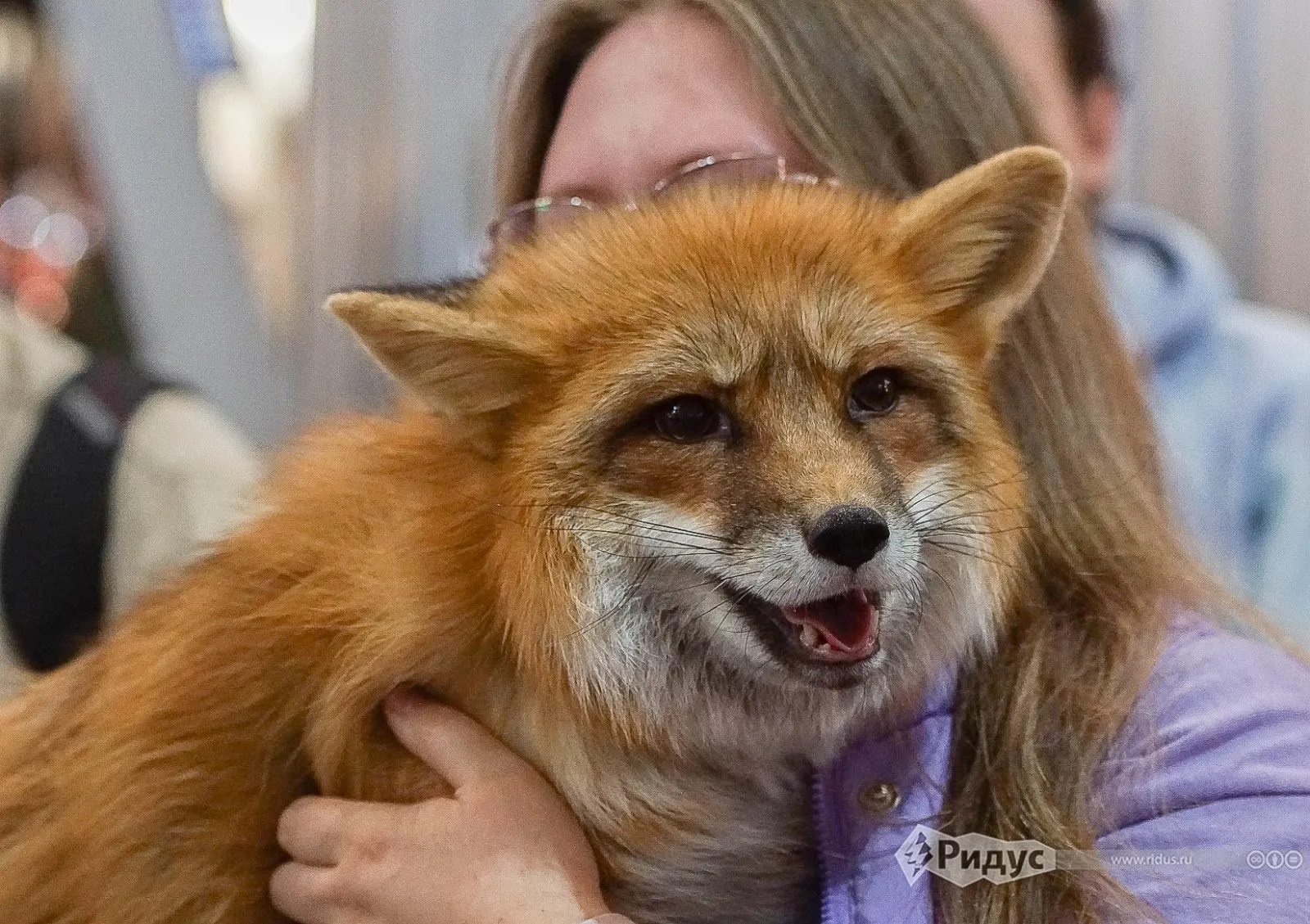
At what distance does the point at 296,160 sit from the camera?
2766 millimetres

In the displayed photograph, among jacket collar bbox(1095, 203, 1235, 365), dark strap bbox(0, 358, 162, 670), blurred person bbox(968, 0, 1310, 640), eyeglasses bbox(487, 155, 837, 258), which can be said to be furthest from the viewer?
jacket collar bbox(1095, 203, 1235, 365)

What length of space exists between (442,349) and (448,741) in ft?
0.96

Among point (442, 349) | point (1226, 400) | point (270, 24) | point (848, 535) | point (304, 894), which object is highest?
point (270, 24)

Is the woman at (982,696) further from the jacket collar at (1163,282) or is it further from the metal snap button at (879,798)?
the jacket collar at (1163,282)

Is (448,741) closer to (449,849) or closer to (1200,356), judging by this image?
(449,849)

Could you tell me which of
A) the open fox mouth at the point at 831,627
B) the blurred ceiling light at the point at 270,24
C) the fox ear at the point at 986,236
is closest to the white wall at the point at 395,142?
the blurred ceiling light at the point at 270,24

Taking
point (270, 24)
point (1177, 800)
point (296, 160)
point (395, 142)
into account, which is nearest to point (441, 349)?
point (1177, 800)

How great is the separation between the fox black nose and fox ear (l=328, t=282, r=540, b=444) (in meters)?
0.25

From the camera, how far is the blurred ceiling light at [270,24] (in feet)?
8.95

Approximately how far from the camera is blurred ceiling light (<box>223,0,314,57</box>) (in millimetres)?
2727

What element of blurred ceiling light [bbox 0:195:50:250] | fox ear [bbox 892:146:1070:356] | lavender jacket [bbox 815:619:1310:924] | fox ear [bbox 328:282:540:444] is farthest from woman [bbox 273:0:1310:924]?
blurred ceiling light [bbox 0:195:50:250]

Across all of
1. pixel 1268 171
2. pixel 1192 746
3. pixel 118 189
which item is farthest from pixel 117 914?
pixel 1268 171

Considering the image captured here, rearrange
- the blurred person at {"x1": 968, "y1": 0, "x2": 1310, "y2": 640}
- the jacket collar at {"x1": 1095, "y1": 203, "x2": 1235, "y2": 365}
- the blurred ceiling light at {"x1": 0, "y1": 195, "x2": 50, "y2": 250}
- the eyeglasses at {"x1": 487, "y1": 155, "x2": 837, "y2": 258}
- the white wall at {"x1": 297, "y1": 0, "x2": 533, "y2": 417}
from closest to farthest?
the eyeglasses at {"x1": 487, "y1": 155, "x2": 837, "y2": 258}
the blurred person at {"x1": 968, "y1": 0, "x2": 1310, "y2": 640}
the jacket collar at {"x1": 1095, "y1": 203, "x2": 1235, "y2": 365}
the white wall at {"x1": 297, "y1": 0, "x2": 533, "y2": 417}
the blurred ceiling light at {"x1": 0, "y1": 195, "x2": 50, "y2": 250}

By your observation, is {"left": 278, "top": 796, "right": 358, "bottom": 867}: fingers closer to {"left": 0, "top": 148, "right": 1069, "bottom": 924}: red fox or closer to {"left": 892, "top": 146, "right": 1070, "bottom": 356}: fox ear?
{"left": 0, "top": 148, "right": 1069, "bottom": 924}: red fox
